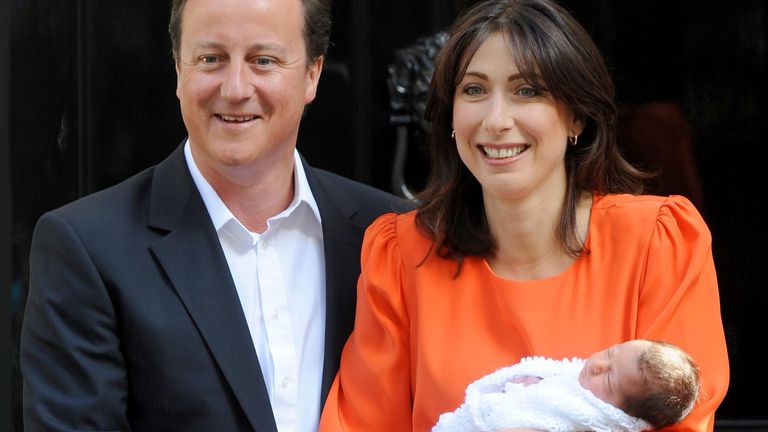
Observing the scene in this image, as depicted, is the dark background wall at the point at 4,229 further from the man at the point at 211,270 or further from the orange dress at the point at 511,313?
the orange dress at the point at 511,313

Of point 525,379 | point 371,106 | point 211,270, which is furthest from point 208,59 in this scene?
point 371,106

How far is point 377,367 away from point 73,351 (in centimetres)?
68

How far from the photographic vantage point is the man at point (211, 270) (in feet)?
11.0

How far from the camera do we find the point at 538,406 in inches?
127

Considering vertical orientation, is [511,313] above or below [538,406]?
above

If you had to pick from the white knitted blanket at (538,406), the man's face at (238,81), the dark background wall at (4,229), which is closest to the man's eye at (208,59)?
the man's face at (238,81)

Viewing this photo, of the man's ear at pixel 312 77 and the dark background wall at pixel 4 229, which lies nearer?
the man's ear at pixel 312 77

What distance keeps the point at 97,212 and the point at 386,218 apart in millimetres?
691

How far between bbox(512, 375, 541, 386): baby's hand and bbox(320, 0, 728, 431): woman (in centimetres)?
7

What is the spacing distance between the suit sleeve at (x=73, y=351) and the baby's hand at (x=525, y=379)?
870 mm

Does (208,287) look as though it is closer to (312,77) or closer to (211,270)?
(211,270)

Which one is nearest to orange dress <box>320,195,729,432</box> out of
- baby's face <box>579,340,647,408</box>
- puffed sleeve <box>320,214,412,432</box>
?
puffed sleeve <box>320,214,412,432</box>

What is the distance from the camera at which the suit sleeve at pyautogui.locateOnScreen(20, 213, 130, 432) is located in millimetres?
3332

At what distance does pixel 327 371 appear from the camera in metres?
3.60
